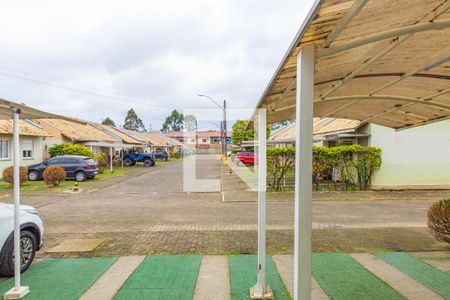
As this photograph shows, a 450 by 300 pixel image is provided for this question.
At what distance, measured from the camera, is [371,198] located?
13219 mm

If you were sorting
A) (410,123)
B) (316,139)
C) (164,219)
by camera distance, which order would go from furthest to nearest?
(316,139) < (164,219) < (410,123)

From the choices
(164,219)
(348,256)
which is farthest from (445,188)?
(164,219)

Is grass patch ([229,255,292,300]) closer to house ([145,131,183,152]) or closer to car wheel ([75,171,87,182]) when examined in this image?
car wheel ([75,171,87,182])

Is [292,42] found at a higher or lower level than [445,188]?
higher

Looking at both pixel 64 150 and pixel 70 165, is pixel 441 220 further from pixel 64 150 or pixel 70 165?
pixel 64 150

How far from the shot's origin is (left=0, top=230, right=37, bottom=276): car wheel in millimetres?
4887

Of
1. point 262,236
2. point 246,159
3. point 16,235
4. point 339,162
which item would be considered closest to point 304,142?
point 262,236

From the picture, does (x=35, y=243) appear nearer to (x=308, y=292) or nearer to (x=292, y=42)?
(x=308, y=292)

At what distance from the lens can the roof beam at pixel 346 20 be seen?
84.5 inches

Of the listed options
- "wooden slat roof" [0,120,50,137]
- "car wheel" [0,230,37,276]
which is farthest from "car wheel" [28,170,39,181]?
"car wheel" [0,230,37,276]

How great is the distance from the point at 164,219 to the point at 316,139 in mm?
12949

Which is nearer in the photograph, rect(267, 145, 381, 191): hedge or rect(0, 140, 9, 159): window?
rect(267, 145, 381, 191): hedge

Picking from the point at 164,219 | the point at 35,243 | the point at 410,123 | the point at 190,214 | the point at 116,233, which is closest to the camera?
the point at 35,243

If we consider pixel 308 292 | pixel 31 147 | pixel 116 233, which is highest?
pixel 31 147
